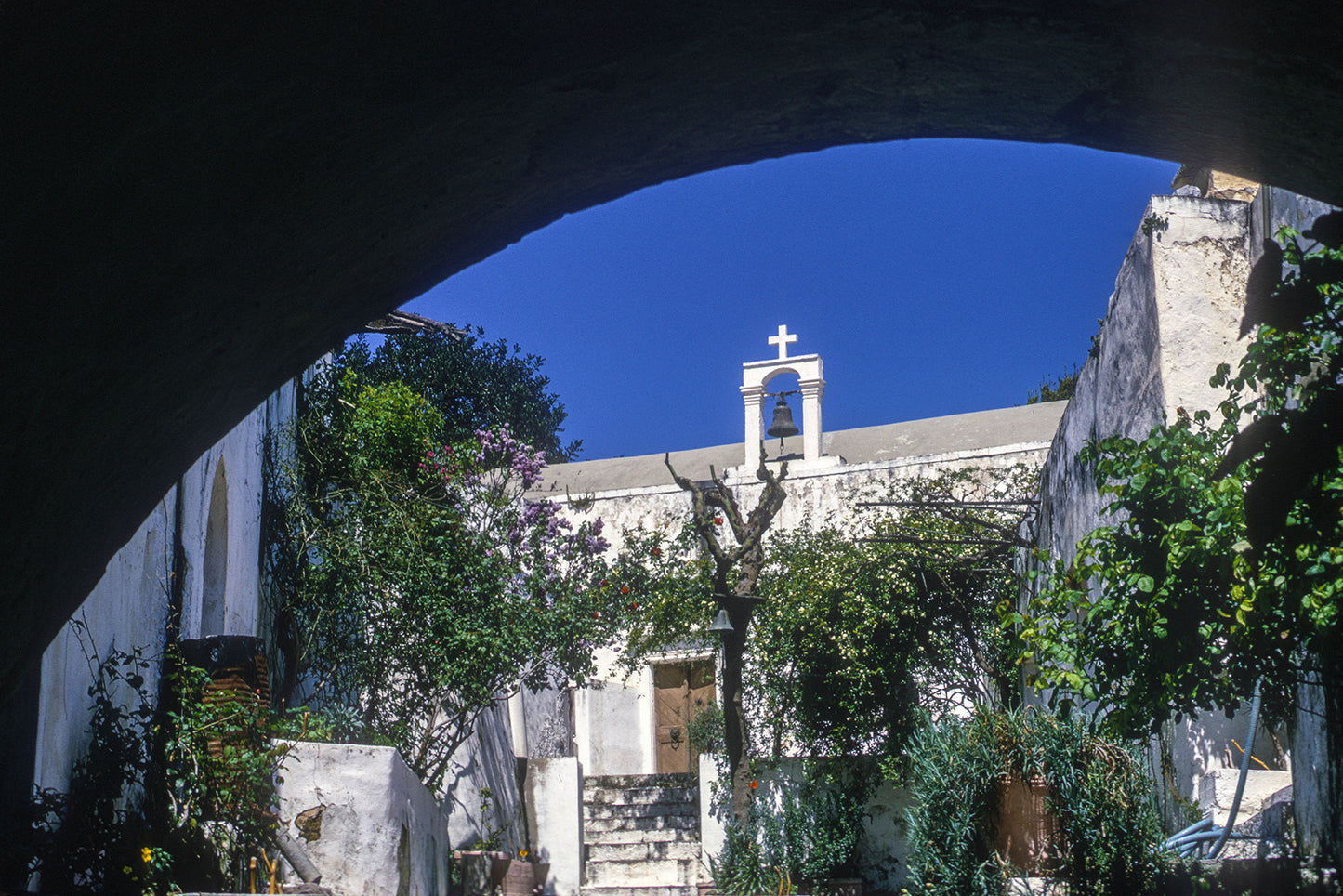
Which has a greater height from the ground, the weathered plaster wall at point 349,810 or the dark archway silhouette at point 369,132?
the dark archway silhouette at point 369,132

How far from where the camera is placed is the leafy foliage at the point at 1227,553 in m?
2.72

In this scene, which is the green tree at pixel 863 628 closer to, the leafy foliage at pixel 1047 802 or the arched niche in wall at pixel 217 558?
the arched niche in wall at pixel 217 558

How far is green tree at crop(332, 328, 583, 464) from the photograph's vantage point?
20.2m

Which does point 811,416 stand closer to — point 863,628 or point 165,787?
point 863,628

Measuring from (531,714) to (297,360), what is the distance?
11176 millimetres

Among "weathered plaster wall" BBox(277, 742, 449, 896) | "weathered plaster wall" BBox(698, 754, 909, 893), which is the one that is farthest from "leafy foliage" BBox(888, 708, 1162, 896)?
"weathered plaster wall" BBox(698, 754, 909, 893)

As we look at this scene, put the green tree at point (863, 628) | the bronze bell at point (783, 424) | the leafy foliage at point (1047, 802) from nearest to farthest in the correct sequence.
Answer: the leafy foliage at point (1047, 802) → the green tree at point (863, 628) → the bronze bell at point (783, 424)

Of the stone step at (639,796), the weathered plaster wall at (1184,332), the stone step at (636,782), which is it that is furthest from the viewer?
the stone step at (636,782)

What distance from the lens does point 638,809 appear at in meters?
11.7

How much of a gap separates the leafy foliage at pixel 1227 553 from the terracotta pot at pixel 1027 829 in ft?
4.88

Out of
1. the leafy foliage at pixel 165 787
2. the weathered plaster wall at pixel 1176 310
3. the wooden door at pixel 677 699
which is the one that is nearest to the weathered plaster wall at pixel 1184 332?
the weathered plaster wall at pixel 1176 310

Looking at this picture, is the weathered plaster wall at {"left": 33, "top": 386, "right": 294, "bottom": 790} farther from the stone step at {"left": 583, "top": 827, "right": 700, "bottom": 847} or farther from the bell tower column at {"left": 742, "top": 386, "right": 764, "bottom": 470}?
the bell tower column at {"left": 742, "top": 386, "right": 764, "bottom": 470}

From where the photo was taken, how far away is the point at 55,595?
6.80 feet

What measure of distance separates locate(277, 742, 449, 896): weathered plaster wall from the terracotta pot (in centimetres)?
296
